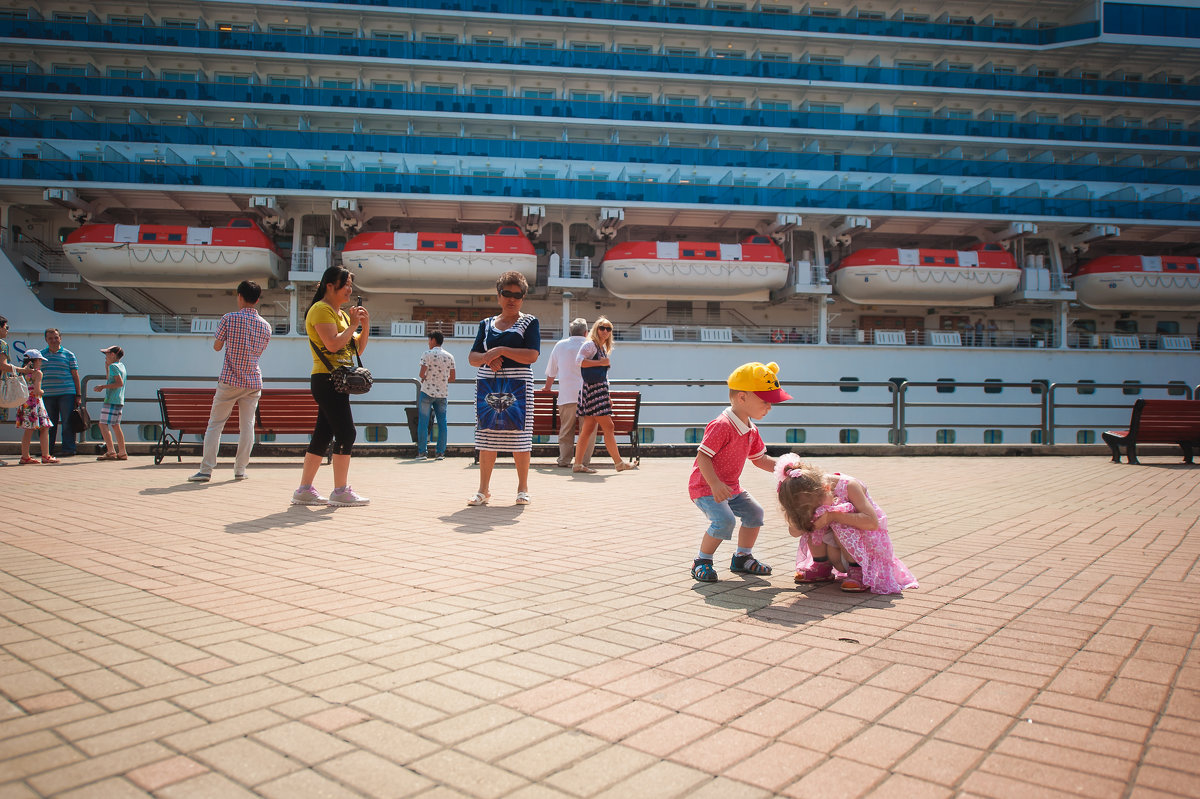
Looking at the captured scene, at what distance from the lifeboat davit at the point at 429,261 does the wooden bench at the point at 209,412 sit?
11.1 metres

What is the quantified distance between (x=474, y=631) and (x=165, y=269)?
21430mm

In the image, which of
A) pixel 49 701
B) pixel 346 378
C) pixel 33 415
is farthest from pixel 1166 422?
pixel 33 415

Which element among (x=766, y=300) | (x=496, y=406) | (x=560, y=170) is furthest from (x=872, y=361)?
(x=496, y=406)

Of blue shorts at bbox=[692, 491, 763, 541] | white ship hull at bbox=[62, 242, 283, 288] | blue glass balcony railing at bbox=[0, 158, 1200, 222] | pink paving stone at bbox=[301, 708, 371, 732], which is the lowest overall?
pink paving stone at bbox=[301, 708, 371, 732]

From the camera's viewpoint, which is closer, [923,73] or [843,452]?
[843,452]

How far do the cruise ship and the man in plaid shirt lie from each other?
39.7 feet

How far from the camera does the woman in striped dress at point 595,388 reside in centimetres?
809

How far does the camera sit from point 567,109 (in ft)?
77.7

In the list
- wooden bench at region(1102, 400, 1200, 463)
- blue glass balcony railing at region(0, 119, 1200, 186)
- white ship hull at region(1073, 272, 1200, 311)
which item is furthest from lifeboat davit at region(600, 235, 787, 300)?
wooden bench at region(1102, 400, 1200, 463)

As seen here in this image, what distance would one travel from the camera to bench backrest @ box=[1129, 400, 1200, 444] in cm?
945

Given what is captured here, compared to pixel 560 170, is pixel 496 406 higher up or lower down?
lower down

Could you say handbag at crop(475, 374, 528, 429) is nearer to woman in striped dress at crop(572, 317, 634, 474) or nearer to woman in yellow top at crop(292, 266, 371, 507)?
woman in yellow top at crop(292, 266, 371, 507)

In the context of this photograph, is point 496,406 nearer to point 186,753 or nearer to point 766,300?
point 186,753

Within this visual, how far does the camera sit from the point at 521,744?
1697 millimetres
